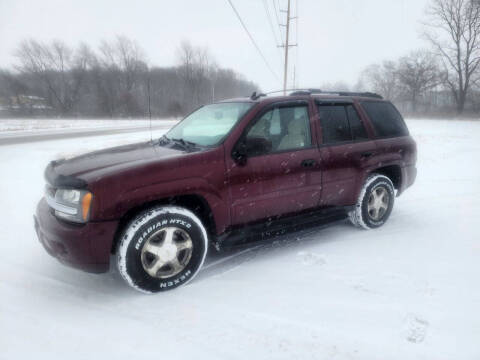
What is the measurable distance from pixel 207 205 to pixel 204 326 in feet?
3.41

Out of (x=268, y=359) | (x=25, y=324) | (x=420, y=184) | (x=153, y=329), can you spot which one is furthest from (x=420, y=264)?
(x=420, y=184)

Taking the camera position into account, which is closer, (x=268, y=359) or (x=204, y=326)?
(x=268, y=359)

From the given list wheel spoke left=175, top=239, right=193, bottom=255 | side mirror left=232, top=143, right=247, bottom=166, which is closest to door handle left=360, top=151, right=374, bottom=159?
side mirror left=232, top=143, right=247, bottom=166

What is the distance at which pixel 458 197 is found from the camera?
18.3 ft

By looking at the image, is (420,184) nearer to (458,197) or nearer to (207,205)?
(458,197)

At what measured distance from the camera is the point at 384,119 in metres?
4.36

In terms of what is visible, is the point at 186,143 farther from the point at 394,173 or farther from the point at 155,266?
the point at 394,173

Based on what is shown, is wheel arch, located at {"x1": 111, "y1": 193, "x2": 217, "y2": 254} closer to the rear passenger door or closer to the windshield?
the windshield

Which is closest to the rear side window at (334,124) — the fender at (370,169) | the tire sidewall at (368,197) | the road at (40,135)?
the fender at (370,169)

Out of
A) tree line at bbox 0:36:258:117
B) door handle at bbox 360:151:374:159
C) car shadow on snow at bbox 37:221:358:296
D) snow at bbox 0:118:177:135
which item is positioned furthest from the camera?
tree line at bbox 0:36:258:117

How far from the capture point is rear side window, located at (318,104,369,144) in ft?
12.2

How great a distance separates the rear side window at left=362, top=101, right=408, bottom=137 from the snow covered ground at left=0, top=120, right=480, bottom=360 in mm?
1343

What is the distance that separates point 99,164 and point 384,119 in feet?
12.0

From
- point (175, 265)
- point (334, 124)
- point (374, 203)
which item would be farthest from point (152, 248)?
point (374, 203)
